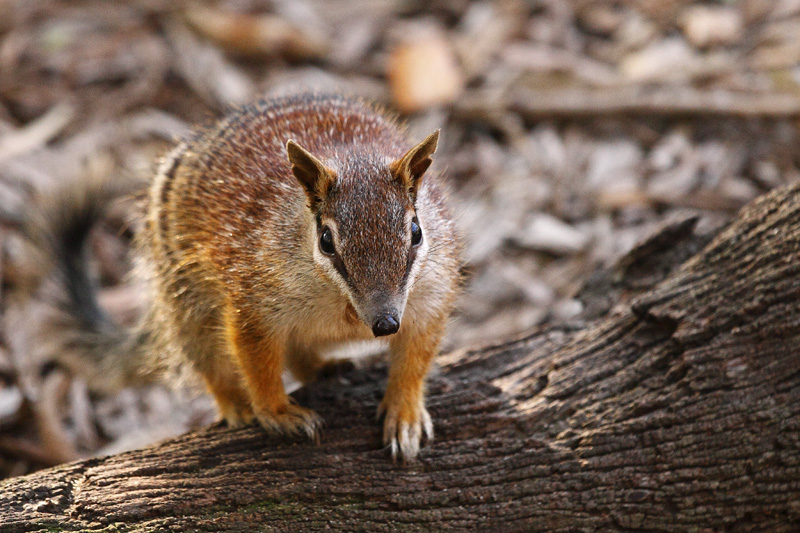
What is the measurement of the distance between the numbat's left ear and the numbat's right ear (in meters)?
0.24

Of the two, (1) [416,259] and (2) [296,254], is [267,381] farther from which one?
(1) [416,259]

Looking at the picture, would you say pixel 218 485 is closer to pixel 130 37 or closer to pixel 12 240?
pixel 12 240

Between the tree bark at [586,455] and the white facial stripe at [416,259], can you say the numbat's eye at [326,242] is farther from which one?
the tree bark at [586,455]

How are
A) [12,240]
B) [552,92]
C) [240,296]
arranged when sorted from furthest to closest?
[552,92] → [12,240] → [240,296]

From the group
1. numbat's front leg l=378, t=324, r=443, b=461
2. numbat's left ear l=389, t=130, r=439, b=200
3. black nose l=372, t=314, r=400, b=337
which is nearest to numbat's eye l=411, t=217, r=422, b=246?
numbat's left ear l=389, t=130, r=439, b=200

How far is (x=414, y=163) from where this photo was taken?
292 centimetres

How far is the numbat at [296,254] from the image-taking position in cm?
277

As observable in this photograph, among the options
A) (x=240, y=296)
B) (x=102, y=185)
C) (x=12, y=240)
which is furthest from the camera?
(x=12, y=240)

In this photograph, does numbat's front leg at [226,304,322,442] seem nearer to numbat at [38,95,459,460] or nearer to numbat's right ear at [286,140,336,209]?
numbat at [38,95,459,460]

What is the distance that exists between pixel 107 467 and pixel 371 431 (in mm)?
1040

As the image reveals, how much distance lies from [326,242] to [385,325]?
47 centimetres

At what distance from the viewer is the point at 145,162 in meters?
5.94

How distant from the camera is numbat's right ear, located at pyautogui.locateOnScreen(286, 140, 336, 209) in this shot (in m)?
2.81

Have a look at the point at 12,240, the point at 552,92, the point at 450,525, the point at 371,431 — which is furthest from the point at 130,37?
the point at 450,525
